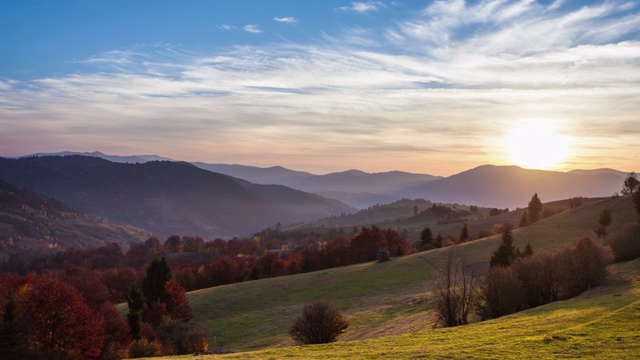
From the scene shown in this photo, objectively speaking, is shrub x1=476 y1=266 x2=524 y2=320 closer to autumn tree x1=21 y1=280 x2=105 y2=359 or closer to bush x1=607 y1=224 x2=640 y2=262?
bush x1=607 y1=224 x2=640 y2=262

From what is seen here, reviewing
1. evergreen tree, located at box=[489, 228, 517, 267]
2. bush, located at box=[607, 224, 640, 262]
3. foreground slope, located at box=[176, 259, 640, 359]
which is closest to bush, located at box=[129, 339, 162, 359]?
foreground slope, located at box=[176, 259, 640, 359]

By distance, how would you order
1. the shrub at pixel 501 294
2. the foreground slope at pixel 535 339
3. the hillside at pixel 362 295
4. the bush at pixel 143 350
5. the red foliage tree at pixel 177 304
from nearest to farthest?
1. the foreground slope at pixel 535 339
2. the shrub at pixel 501 294
3. the bush at pixel 143 350
4. the hillside at pixel 362 295
5. the red foliage tree at pixel 177 304

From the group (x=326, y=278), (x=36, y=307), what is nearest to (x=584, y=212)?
(x=326, y=278)

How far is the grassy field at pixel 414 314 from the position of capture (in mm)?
24078

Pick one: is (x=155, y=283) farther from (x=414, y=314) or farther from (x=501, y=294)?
(x=501, y=294)

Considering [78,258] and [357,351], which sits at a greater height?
[357,351]

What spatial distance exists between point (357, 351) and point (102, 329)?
112 feet

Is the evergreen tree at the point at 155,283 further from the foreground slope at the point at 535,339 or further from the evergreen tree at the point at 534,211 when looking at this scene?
the evergreen tree at the point at 534,211

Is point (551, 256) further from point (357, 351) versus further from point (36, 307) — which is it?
point (36, 307)

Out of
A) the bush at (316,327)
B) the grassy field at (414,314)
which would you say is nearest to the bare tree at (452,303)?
the grassy field at (414,314)

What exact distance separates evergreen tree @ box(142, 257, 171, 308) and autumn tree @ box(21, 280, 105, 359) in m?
26.9

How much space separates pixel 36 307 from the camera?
45.8m

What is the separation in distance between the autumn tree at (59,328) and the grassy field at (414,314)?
47.2 ft

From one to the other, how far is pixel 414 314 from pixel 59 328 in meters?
36.0
